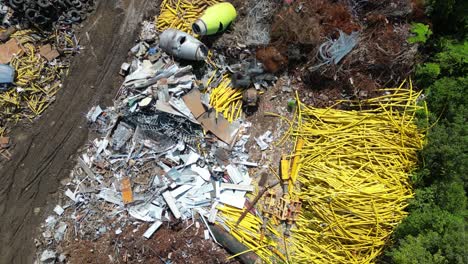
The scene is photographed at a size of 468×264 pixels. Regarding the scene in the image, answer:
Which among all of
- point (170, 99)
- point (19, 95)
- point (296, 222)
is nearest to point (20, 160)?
point (19, 95)

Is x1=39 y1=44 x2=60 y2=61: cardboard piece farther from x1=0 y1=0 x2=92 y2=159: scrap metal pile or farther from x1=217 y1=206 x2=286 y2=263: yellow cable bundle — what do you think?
x1=217 y1=206 x2=286 y2=263: yellow cable bundle

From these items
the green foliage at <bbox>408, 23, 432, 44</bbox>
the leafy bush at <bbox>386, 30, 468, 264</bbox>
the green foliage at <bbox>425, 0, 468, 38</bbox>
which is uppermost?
the green foliage at <bbox>425, 0, 468, 38</bbox>

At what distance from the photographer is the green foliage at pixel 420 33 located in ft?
24.9

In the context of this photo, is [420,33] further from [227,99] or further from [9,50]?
[9,50]

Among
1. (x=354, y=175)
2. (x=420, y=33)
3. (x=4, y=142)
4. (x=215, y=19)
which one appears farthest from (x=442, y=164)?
(x=4, y=142)

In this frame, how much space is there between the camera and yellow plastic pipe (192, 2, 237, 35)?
300 inches

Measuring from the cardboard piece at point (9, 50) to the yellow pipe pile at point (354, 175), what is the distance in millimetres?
5954

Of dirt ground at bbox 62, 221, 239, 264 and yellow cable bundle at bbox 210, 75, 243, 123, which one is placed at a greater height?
yellow cable bundle at bbox 210, 75, 243, 123

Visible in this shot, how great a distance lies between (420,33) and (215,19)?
13.2 feet

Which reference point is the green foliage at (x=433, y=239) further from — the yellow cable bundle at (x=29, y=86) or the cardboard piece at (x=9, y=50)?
the cardboard piece at (x=9, y=50)

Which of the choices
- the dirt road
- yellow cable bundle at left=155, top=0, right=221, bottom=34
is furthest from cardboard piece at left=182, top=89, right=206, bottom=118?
the dirt road

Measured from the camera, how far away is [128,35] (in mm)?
8219

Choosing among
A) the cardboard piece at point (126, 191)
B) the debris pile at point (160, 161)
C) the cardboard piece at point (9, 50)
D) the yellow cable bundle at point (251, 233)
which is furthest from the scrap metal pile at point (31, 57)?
the yellow cable bundle at point (251, 233)

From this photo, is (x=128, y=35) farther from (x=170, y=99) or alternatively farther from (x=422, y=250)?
(x=422, y=250)
